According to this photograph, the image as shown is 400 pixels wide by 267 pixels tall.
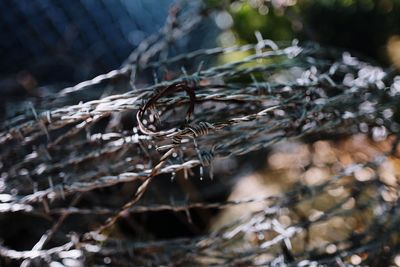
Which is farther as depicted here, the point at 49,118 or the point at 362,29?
the point at 362,29

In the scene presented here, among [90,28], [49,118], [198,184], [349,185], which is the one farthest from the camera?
[90,28]

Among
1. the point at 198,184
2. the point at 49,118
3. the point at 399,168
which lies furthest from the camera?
the point at 198,184

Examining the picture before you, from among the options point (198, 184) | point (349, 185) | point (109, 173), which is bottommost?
point (198, 184)

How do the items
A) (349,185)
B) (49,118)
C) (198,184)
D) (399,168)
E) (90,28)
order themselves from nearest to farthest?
(49,118) → (349,185) → (399,168) → (198,184) → (90,28)

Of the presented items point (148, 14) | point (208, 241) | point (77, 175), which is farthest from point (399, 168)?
point (148, 14)

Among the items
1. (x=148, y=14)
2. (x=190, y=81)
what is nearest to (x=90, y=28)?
(x=148, y=14)

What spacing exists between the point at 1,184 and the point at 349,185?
399 millimetres

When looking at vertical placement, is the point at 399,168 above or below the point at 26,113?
below

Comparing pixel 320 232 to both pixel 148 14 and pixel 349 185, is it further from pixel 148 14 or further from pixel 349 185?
pixel 148 14

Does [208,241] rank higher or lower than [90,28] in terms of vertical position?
lower

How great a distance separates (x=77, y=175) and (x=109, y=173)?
0.15 ft

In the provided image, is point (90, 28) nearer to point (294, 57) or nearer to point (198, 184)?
point (198, 184)

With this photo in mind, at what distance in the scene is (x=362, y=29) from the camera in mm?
960

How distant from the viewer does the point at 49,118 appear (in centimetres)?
50
